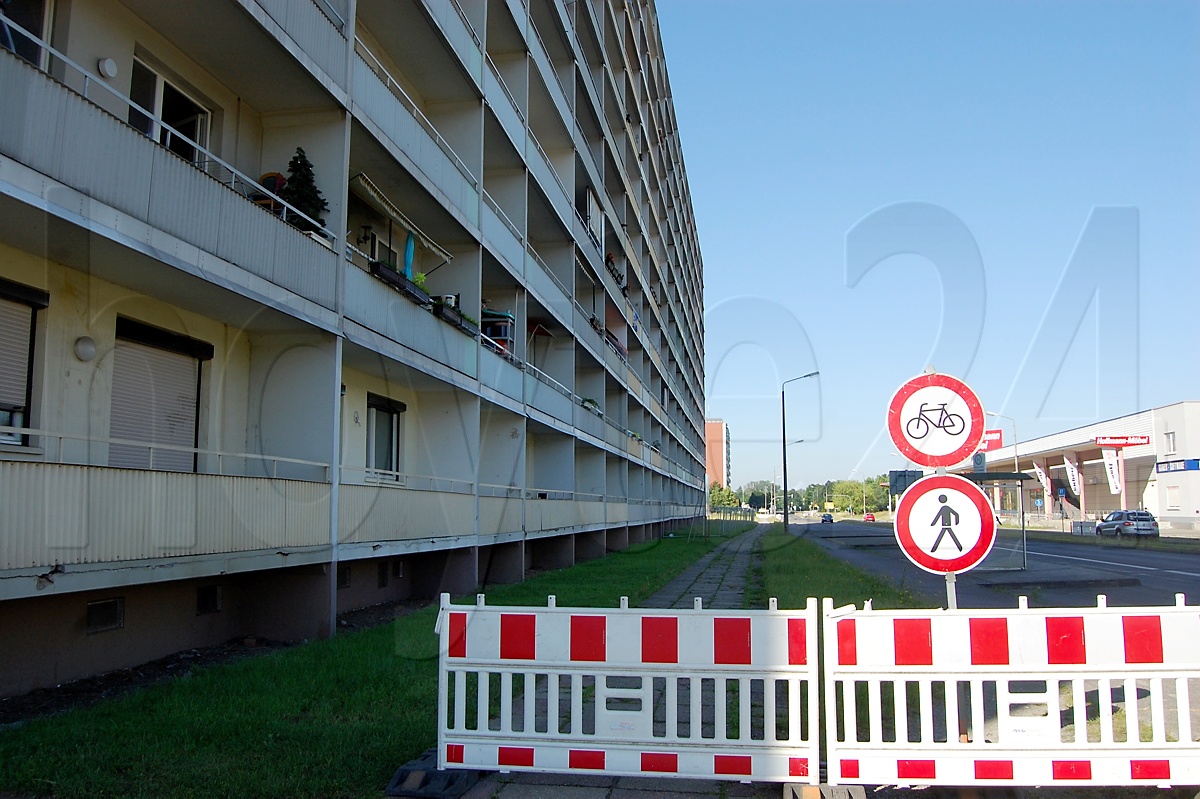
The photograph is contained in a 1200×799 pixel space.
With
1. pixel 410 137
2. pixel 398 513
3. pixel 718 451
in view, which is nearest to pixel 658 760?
pixel 398 513

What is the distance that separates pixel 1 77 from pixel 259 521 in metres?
4.80

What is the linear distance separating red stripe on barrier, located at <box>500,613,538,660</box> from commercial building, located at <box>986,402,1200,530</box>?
51.6m

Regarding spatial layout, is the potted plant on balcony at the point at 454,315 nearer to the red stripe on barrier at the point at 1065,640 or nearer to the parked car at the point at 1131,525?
the red stripe on barrier at the point at 1065,640

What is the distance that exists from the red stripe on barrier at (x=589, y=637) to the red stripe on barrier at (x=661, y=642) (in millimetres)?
236

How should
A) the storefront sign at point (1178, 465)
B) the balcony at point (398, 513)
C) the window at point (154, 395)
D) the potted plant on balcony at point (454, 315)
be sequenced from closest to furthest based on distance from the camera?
1. the window at point (154, 395)
2. the balcony at point (398, 513)
3. the potted plant on balcony at point (454, 315)
4. the storefront sign at point (1178, 465)

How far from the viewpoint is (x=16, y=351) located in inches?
314

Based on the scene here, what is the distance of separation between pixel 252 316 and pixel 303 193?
5.84ft

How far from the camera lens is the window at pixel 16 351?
7.82 meters

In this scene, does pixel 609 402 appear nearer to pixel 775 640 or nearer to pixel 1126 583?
pixel 1126 583

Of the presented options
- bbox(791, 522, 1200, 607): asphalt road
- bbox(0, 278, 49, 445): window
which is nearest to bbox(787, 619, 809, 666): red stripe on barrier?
bbox(0, 278, 49, 445): window

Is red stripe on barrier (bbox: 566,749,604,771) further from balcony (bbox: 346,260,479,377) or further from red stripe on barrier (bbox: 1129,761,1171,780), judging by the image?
balcony (bbox: 346,260,479,377)

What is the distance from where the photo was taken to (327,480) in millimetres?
11008

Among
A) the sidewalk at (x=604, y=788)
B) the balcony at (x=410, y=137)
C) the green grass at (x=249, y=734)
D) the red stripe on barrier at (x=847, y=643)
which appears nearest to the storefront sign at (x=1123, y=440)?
the balcony at (x=410, y=137)

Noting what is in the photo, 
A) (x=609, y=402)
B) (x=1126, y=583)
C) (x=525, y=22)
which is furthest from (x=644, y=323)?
(x=1126, y=583)
